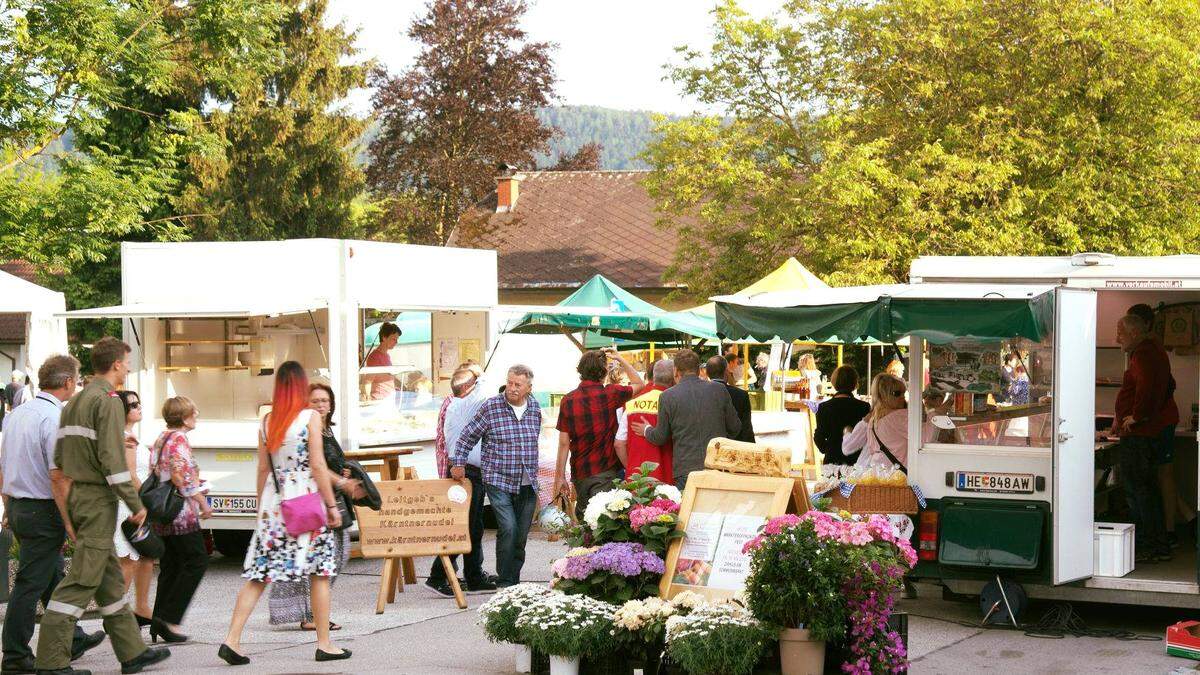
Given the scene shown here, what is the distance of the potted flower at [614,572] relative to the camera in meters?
7.76

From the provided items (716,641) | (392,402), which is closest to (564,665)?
(716,641)

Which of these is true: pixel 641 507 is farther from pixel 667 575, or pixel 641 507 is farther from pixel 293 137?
pixel 293 137

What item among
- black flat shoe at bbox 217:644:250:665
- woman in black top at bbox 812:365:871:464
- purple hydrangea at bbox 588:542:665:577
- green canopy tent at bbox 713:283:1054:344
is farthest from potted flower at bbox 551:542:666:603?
woman in black top at bbox 812:365:871:464

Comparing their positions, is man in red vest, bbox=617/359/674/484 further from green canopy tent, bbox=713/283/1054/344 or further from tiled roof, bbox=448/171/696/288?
tiled roof, bbox=448/171/696/288

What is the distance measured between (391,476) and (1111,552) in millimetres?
5578

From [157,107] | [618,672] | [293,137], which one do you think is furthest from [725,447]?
[293,137]

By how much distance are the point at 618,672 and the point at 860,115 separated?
2075cm

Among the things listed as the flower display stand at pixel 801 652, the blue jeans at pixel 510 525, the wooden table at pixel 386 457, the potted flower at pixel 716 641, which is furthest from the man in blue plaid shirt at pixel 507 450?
the flower display stand at pixel 801 652

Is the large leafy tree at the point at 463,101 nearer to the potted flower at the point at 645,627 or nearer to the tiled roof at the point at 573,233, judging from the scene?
the tiled roof at the point at 573,233

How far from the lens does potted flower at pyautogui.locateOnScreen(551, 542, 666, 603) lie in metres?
7.76

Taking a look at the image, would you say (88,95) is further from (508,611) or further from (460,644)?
(508,611)

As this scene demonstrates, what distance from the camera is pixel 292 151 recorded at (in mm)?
35156

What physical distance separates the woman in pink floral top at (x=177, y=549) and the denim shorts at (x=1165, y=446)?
6.51 m

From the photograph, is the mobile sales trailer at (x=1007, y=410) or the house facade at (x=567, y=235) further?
the house facade at (x=567, y=235)
